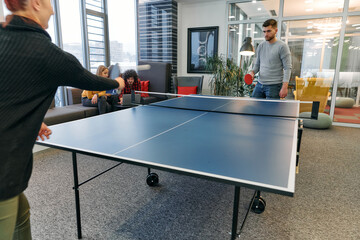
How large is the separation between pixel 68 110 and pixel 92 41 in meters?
1.96

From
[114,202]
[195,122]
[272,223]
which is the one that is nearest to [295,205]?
[272,223]

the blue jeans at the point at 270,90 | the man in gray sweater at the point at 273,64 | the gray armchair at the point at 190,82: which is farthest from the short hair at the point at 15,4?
the gray armchair at the point at 190,82

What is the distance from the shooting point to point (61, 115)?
3.48 m

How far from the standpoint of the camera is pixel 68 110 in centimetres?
378

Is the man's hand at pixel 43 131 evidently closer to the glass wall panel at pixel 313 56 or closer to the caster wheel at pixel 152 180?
the caster wheel at pixel 152 180

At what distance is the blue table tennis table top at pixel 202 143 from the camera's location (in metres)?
1.00

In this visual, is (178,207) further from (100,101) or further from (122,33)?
(122,33)

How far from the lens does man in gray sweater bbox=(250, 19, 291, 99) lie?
3.31 metres

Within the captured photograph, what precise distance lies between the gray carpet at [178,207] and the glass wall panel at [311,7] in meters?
3.56

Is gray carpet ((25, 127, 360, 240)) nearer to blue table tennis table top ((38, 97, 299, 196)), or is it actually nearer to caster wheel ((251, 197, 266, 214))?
caster wheel ((251, 197, 266, 214))

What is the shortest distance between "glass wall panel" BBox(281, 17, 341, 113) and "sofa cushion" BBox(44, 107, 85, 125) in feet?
13.9

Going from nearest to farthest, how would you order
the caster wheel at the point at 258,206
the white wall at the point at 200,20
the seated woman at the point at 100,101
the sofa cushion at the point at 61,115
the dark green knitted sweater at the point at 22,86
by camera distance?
the dark green knitted sweater at the point at 22,86 < the caster wheel at the point at 258,206 < the sofa cushion at the point at 61,115 < the seated woman at the point at 100,101 < the white wall at the point at 200,20

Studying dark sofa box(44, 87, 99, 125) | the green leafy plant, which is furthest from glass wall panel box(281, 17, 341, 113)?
dark sofa box(44, 87, 99, 125)

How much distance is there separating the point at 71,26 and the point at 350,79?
5548mm
